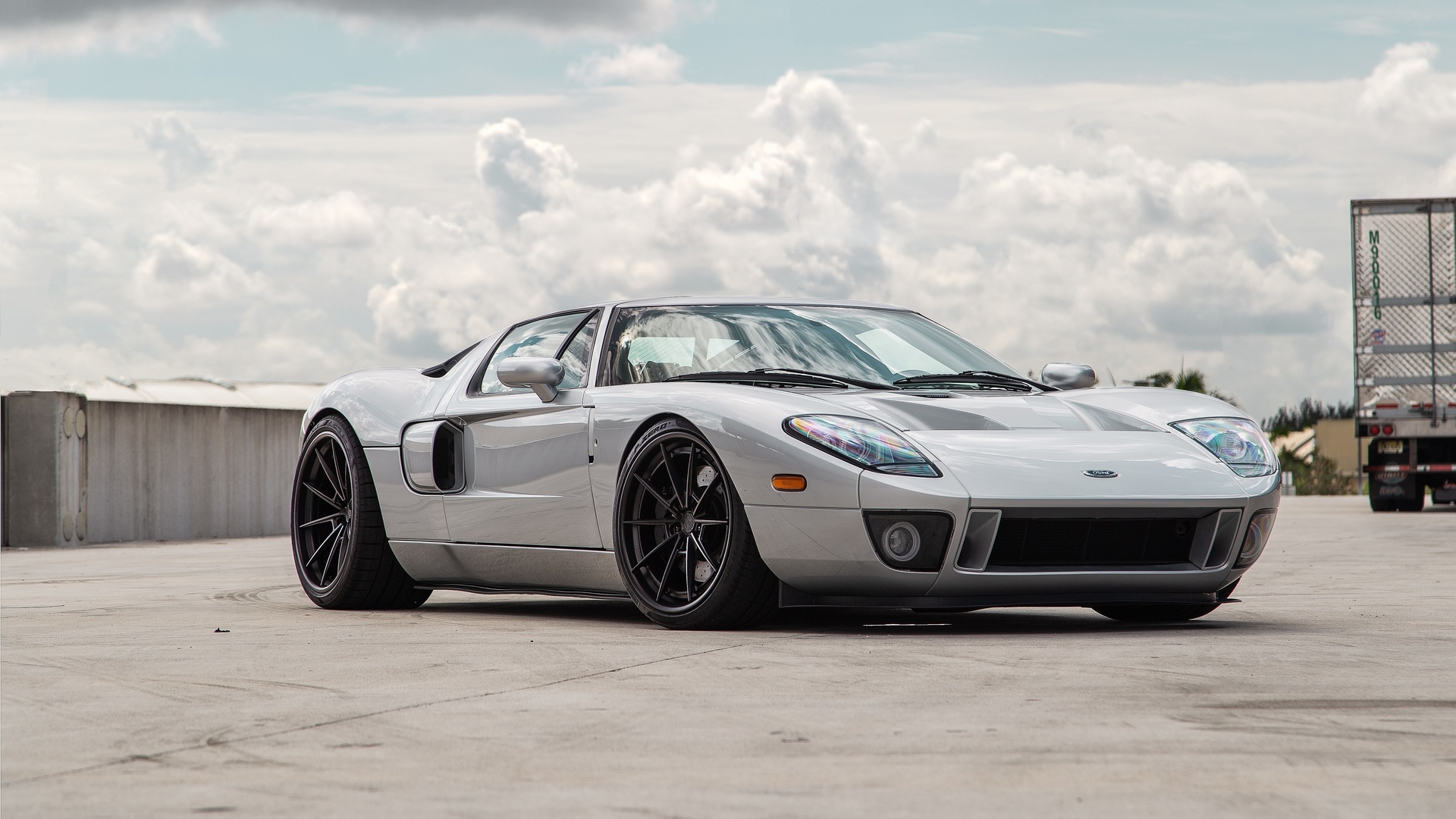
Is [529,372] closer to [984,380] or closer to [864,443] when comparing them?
[864,443]

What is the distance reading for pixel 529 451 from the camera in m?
6.75

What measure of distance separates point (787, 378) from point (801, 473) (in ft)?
2.46

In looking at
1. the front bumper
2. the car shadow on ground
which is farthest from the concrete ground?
the front bumper

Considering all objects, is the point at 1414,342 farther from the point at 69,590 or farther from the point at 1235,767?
the point at 1235,767

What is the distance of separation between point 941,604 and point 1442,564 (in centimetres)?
587

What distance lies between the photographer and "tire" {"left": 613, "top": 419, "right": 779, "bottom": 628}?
5.72 m

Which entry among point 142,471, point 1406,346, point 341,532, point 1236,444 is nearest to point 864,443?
point 1236,444

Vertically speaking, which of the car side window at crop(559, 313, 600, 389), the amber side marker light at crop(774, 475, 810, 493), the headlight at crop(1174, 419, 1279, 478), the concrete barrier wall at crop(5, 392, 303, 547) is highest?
the car side window at crop(559, 313, 600, 389)

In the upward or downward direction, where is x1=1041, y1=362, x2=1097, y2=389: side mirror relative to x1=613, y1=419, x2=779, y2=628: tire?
upward

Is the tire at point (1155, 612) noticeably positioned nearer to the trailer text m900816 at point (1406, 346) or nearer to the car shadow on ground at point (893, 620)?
the car shadow on ground at point (893, 620)

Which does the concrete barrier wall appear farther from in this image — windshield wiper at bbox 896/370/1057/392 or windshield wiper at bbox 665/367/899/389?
windshield wiper at bbox 896/370/1057/392

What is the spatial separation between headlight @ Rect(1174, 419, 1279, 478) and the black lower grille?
12.8 inches

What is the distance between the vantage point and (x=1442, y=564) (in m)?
10.3

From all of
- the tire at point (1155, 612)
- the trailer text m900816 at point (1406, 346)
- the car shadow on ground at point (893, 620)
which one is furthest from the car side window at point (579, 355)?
the trailer text m900816 at point (1406, 346)
